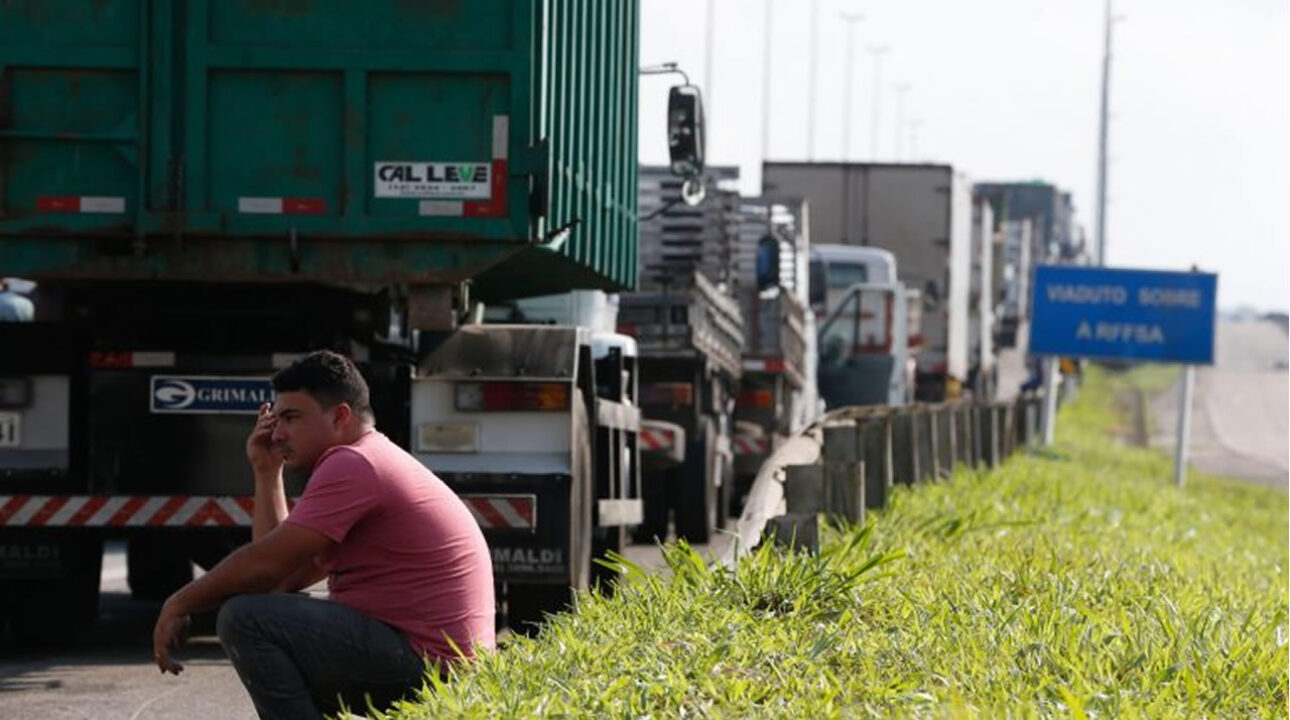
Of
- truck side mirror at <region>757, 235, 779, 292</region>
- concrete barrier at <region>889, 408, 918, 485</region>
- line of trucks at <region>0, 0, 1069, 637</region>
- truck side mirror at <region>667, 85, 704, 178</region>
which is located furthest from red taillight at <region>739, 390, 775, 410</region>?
line of trucks at <region>0, 0, 1069, 637</region>

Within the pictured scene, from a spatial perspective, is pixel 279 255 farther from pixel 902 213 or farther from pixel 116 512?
pixel 902 213

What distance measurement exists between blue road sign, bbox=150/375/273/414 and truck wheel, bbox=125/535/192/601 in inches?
109

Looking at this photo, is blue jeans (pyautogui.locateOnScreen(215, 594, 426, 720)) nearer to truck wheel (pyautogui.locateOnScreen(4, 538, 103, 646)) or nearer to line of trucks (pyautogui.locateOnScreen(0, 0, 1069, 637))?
line of trucks (pyautogui.locateOnScreen(0, 0, 1069, 637))

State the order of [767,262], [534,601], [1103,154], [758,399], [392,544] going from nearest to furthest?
[392,544] < [534,601] < [767,262] < [758,399] < [1103,154]

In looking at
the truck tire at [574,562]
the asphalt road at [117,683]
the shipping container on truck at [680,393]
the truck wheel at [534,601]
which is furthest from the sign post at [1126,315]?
the asphalt road at [117,683]

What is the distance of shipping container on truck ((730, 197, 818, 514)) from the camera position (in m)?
24.2

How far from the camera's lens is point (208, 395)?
1209cm

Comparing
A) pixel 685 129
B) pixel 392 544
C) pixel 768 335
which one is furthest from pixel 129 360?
pixel 768 335

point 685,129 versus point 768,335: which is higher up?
point 685,129

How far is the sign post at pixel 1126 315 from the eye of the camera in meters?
39.7

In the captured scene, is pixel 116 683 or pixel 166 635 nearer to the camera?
pixel 166 635

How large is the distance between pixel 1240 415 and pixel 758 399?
6058 centimetres

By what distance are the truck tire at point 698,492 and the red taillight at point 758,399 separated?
12.5ft

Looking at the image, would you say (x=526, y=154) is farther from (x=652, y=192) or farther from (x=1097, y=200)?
(x=1097, y=200)
